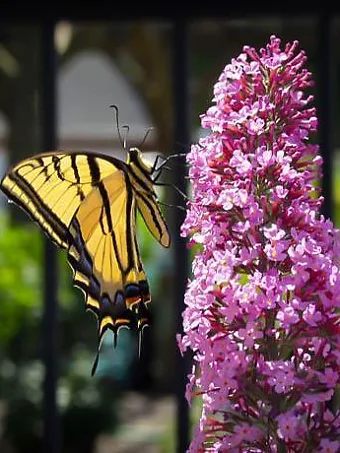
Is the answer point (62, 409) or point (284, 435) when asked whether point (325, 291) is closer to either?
point (284, 435)

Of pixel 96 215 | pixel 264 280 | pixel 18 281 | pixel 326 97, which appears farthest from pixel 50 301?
pixel 18 281

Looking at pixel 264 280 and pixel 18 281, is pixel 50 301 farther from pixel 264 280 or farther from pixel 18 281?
pixel 18 281

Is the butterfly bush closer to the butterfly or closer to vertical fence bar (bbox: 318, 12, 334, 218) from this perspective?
the butterfly

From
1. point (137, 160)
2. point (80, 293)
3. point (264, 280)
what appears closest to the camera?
point (264, 280)

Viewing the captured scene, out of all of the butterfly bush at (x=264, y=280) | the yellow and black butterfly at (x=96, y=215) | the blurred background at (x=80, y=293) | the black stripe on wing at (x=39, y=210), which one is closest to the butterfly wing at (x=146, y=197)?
the yellow and black butterfly at (x=96, y=215)

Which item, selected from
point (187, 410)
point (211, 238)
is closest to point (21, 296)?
point (187, 410)

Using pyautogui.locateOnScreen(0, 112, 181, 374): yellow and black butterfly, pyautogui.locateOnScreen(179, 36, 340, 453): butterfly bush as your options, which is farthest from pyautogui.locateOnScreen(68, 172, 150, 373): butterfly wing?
pyautogui.locateOnScreen(179, 36, 340, 453): butterfly bush
